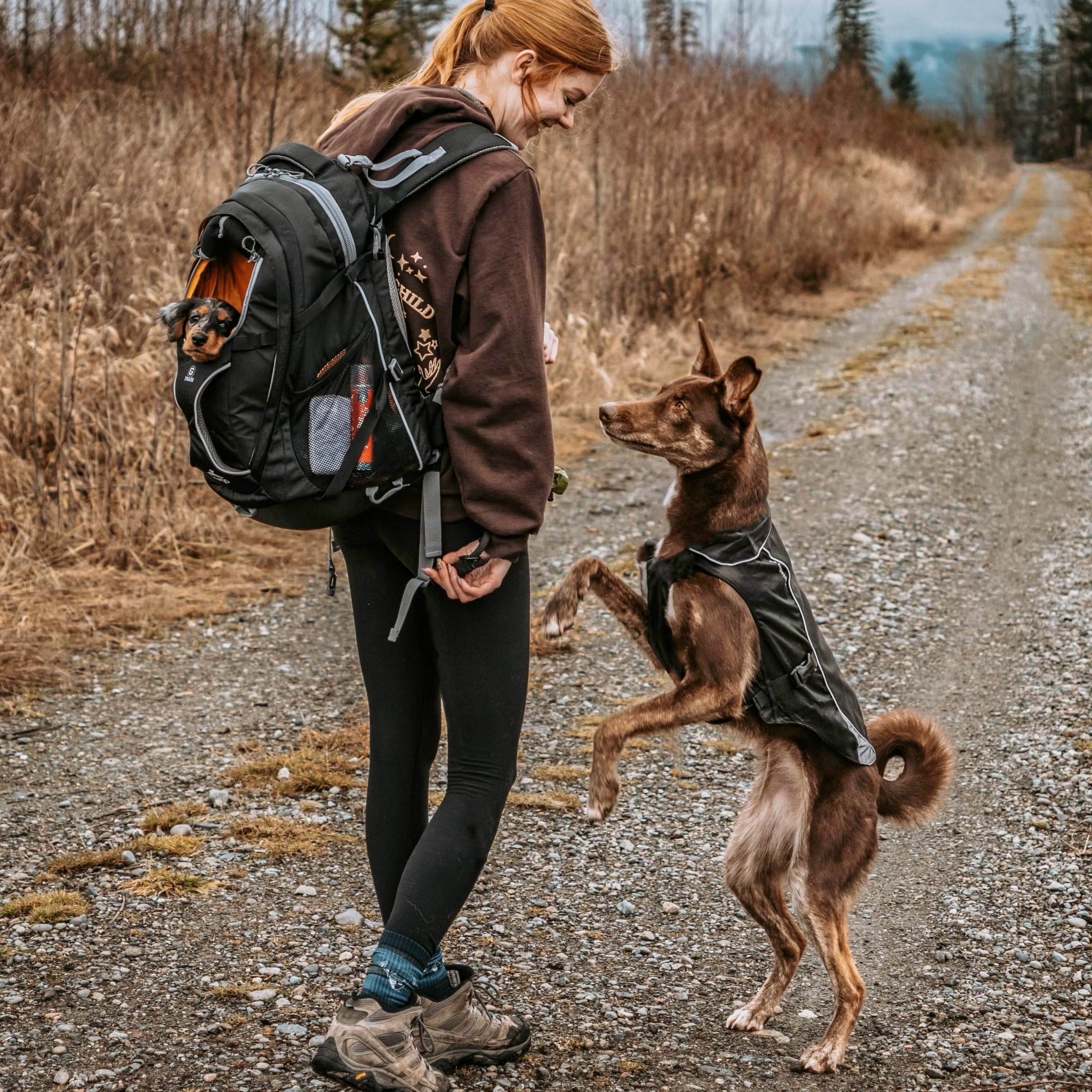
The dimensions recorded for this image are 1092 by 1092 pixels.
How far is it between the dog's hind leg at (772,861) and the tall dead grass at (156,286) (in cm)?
166

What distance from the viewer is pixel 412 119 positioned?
81.8 inches

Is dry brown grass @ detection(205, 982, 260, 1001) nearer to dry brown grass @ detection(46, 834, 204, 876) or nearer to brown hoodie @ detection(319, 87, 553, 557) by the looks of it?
dry brown grass @ detection(46, 834, 204, 876)

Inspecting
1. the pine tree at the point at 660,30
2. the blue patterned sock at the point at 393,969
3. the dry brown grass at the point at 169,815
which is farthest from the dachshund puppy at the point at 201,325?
the pine tree at the point at 660,30

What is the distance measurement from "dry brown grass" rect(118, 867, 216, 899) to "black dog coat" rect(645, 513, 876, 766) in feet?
5.11

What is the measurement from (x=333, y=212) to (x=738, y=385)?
58.2 inches

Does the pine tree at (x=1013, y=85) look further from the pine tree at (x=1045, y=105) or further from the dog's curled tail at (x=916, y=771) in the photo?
the dog's curled tail at (x=916, y=771)

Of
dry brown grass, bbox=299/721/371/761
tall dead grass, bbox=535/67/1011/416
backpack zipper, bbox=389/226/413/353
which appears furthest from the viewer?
tall dead grass, bbox=535/67/1011/416

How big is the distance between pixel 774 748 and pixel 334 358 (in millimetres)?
1627

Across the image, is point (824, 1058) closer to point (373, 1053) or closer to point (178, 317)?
point (373, 1053)

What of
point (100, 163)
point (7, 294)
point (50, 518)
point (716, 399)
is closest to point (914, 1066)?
point (716, 399)

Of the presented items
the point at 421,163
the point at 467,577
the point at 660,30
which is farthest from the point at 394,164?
the point at 660,30

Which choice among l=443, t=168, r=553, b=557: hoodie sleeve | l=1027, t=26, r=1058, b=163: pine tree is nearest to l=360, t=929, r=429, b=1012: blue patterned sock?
l=443, t=168, r=553, b=557: hoodie sleeve

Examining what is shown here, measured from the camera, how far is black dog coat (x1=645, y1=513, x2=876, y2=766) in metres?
2.89

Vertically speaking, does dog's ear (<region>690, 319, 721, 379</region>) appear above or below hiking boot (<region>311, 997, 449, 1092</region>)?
above
